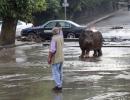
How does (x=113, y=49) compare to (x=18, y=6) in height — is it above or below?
below

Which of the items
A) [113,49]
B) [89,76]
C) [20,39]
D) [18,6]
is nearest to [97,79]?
[89,76]

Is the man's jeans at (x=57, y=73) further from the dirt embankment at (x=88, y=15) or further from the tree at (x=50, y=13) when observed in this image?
the dirt embankment at (x=88, y=15)

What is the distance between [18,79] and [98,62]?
18.1ft

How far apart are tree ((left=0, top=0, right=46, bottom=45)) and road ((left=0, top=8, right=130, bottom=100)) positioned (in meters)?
5.73

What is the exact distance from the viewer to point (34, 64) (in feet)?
63.3

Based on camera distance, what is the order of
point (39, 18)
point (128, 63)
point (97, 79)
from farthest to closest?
point (39, 18) < point (128, 63) < point (97, 79)

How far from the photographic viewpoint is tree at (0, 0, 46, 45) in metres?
28.2

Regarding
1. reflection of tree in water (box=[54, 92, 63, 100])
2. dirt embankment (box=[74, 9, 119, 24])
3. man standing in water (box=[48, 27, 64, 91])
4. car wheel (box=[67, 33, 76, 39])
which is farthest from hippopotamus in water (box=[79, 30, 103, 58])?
dirt embankment (box=[74, 9, 119, 24])

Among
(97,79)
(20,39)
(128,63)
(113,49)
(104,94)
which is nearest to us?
(104,94)

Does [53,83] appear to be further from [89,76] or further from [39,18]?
[39,18]

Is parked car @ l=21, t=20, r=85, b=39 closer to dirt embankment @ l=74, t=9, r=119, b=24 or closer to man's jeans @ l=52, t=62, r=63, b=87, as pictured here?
man's jeans @ l=52, t=62, r=63, b=87

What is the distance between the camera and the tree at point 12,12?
2822 centimetres

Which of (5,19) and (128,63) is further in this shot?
(5,19)

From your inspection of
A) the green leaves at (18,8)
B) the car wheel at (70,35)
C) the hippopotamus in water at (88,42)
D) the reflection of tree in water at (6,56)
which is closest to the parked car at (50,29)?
the car wheel at (70,35)
